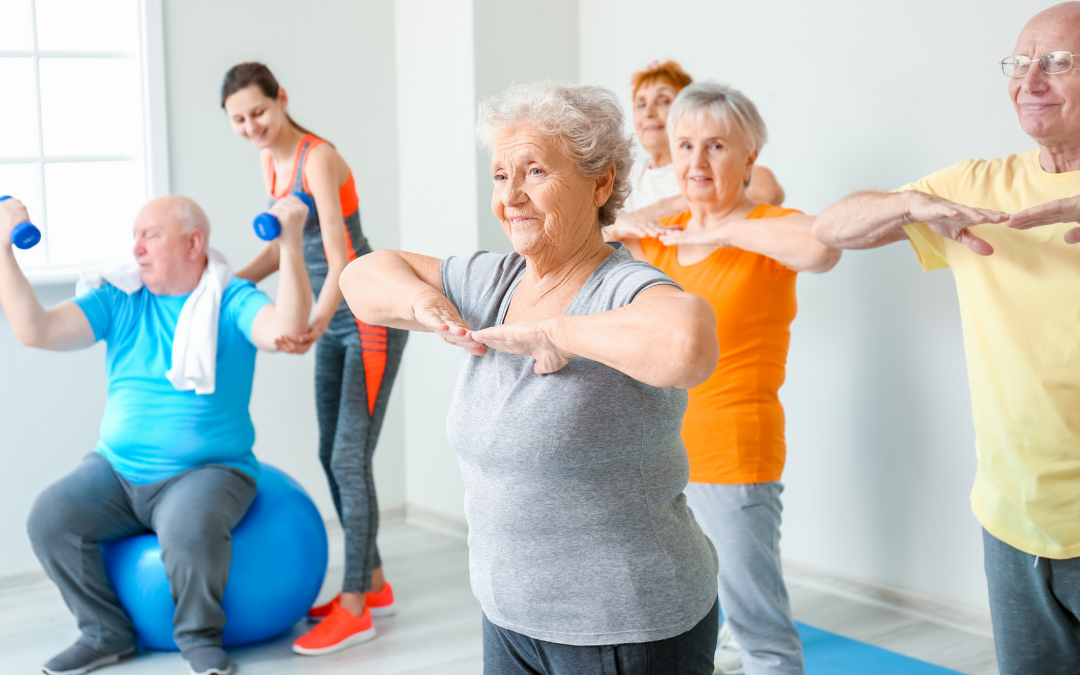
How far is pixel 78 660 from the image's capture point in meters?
2.72

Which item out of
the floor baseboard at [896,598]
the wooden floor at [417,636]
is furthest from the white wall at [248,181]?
the floor baseboard at [896,598]

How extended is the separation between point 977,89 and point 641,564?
208cm

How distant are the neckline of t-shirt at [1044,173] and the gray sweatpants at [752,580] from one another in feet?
2.95

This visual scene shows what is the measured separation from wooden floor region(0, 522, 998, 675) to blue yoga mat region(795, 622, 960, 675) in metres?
0.05

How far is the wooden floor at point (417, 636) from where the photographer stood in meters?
2.77

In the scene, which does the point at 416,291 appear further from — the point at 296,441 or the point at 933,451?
the point at 296,441

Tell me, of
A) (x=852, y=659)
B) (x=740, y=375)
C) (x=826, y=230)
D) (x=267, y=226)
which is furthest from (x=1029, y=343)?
(x=267, y=226)

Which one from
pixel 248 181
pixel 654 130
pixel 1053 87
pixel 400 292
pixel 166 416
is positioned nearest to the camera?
pixel 400 292

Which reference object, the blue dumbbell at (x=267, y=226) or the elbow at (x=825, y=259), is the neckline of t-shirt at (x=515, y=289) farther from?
the blue dumbbell at (x=267, y=226)

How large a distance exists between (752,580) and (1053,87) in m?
1.19

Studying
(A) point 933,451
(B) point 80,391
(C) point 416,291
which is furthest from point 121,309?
(A) point 933,451

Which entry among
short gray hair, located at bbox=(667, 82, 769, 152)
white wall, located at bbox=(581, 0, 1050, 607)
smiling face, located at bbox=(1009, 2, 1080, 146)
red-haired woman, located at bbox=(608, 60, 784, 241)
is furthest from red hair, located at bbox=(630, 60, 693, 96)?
smiling face, located at bbox=(1009, 2, 1080, 146)

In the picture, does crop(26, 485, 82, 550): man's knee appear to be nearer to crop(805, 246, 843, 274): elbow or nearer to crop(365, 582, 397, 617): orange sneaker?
crop(365, 582, 397, 617): orange sneaker

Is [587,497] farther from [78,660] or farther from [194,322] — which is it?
[78,660]
